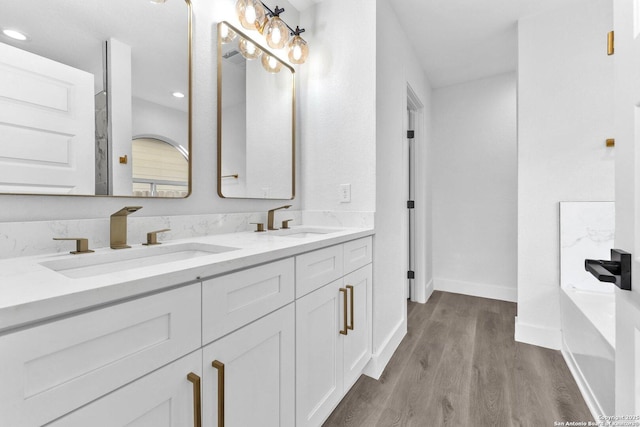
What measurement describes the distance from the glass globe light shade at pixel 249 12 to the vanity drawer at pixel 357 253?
1260mm

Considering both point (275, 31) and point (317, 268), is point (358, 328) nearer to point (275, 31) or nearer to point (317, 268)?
point (317, 268)

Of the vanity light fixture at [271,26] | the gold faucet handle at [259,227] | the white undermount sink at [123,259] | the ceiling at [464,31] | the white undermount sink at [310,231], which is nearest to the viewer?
the white undermount sink at [123,259]

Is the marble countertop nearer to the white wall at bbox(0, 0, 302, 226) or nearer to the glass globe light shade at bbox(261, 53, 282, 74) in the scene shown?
the white wall at bbox(0, 0, 302, 226)

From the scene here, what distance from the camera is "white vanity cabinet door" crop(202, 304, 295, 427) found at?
78 cm

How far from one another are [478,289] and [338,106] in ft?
8.77

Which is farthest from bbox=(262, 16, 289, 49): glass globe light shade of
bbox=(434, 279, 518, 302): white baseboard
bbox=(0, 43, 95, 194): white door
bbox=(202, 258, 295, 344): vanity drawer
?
bbox=(434, 279, 518, 302): white baseboard

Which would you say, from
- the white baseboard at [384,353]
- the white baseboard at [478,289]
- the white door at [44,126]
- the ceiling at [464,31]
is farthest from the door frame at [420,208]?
the white door at [44,126]

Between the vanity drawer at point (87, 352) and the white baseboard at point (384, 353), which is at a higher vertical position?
the vanity drawer at point (87, 352)

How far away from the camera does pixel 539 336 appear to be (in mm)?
2201

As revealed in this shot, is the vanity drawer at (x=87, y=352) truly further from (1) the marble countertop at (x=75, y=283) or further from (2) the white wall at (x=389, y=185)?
(2) the white wall at (x=389, y=185)

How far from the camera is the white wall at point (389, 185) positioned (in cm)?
187

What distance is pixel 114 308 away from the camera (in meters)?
0.58

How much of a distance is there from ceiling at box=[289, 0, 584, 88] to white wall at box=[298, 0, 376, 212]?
167mm

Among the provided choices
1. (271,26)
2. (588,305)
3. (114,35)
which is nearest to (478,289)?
(588,305)
